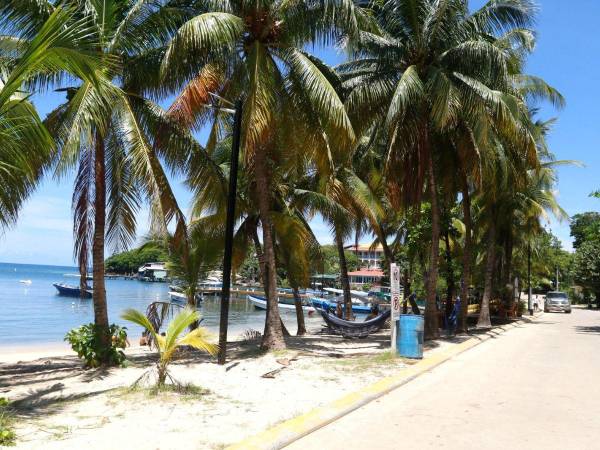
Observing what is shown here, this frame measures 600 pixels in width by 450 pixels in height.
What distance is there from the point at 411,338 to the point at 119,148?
284 inches

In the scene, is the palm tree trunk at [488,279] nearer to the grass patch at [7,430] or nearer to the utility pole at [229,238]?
the utility pole at [229,238]

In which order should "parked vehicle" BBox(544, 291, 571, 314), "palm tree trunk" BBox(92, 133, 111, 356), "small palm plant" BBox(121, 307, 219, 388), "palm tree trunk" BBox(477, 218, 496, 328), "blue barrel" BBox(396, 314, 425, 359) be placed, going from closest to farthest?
1. "small palm plant" BBox(121, 307, 219, 388)
2. "palm tree trunk" BBox(92, 133, 111, 356)
3. "blue barrel" BBox(396, 314, 425, 359)
4. "palm tree trunk" BBox(477, 218, 496, 328)
5. "parked vehicle" BBox(544, 291, 571, 314)

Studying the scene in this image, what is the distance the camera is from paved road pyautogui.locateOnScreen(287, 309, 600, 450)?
5.97 metres

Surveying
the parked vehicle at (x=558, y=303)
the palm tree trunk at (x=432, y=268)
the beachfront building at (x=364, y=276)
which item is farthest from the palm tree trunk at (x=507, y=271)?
the beachfront building at (x=364, y=276)

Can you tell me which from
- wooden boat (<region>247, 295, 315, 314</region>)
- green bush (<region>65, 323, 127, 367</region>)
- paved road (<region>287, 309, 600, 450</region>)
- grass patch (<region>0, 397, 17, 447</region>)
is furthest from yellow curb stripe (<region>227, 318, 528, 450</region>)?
wooden boat (<region>247, 295, 315, 314</region>)

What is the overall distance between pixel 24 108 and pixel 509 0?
565 inches

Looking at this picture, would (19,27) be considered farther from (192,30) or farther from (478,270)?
(478,270)

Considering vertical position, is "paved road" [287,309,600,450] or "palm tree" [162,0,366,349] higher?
"palm tree" [162,0,366,349]

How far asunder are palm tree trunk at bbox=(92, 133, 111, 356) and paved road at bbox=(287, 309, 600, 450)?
5708 millimetres

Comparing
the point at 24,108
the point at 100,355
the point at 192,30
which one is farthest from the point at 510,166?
the point at 24,108

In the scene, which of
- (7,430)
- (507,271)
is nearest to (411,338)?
(7,430)

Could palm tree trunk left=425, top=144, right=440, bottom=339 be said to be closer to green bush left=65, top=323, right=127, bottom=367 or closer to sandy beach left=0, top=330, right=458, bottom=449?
sandy beach left=0, top=330, right=458, bottom=449

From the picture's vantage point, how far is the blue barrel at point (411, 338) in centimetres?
1217

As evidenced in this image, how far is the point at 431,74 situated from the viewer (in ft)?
51.1
